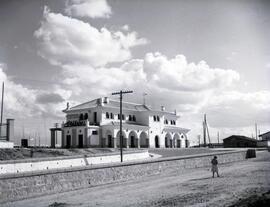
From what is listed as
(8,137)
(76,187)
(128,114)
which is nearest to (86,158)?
(8,137)

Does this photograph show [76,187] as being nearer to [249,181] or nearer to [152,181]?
[152,181]

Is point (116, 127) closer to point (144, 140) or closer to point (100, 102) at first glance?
point (100, 102)

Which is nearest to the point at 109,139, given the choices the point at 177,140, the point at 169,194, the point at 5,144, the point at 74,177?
the point at 177,140

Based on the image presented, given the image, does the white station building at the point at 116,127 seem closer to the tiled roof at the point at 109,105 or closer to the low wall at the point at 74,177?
the tiled roof at the point at 109,105

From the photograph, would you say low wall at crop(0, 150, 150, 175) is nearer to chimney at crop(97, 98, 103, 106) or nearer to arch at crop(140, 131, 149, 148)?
chimney at crop(97, 98, 103, 106)

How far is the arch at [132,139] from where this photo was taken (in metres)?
50.2

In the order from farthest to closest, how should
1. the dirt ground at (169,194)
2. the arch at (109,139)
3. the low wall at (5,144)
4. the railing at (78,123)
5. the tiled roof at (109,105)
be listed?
the tiled roof at (109,105) → the arch at (109,139) → the railing at (78,123) → the low wall at (5,144) → the dirt ground at (169,194)

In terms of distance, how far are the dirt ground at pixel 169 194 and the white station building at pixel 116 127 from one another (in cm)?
2450

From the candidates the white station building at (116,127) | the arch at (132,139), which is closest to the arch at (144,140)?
the white station building at (116,127)

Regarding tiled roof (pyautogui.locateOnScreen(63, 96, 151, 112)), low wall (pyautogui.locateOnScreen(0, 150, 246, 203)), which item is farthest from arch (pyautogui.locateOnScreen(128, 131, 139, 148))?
low wall (pyautogui.locateOnScreen(0, 150, 246, 203))

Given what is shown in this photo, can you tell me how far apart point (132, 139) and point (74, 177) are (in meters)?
33.7

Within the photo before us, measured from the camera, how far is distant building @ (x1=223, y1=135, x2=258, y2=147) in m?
64.7

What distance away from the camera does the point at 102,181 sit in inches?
766

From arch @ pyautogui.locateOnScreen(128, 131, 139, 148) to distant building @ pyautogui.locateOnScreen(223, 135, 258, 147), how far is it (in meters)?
23.2
